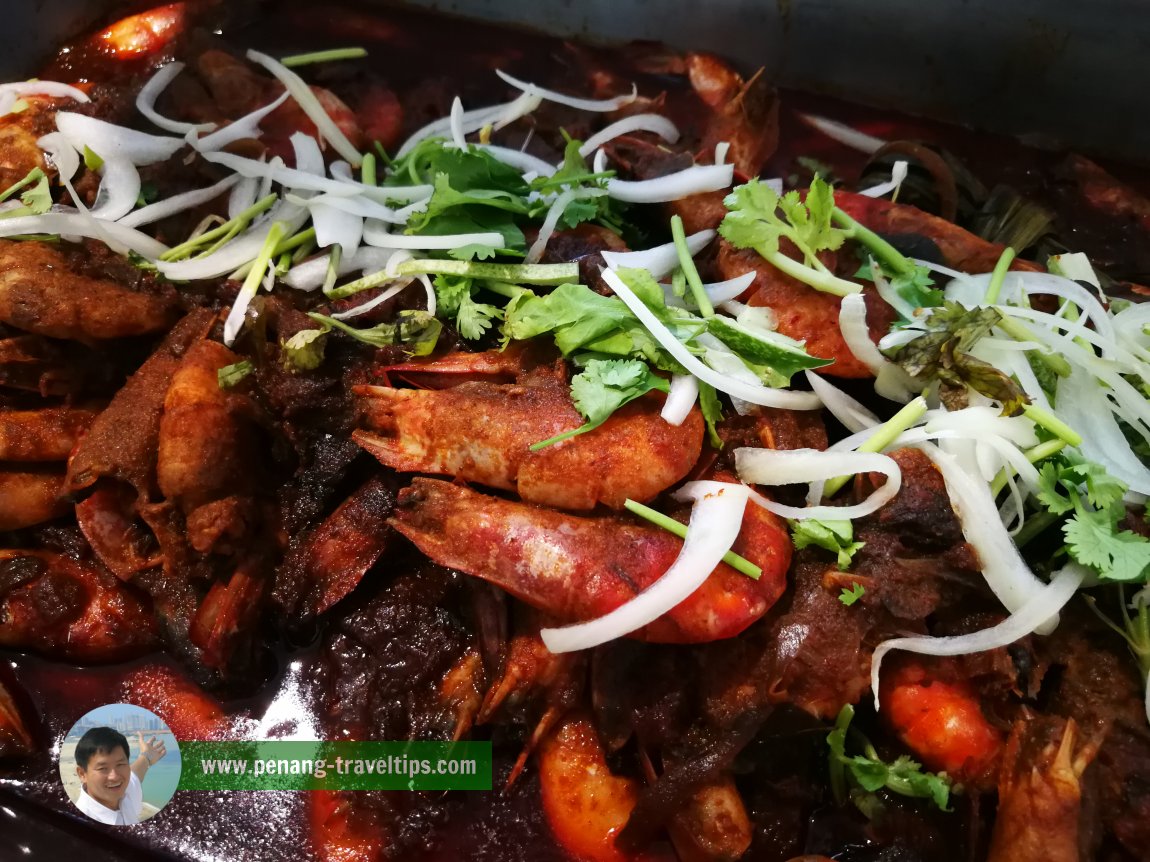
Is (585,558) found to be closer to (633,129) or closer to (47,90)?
(633,129)

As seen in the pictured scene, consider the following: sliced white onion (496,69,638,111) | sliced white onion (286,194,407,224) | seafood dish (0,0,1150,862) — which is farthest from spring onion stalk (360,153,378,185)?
sliced white onion (496,69,638,111)

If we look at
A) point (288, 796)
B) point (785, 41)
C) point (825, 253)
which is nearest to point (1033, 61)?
point (785, 41)

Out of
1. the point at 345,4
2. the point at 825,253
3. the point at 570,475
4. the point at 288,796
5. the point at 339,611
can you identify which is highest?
the point at 345,4

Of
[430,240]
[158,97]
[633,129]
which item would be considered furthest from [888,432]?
[158,97]

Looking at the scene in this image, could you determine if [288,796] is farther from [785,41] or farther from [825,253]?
[785,41]

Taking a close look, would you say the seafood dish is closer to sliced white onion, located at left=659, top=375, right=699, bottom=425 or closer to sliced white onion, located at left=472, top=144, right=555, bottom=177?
sliced white onion, located at left=659, top=375, right=699, bottom=425

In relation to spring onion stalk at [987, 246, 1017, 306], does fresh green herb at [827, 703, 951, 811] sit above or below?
below

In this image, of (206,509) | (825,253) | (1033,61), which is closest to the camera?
(206,509)
